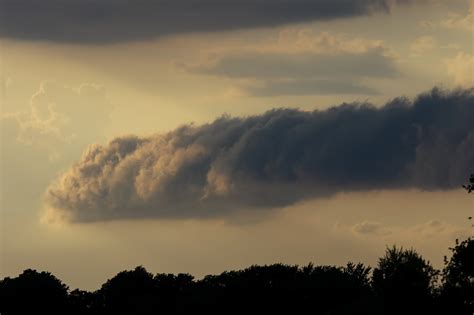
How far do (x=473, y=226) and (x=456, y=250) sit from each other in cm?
747

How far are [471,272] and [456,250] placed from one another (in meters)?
3.58

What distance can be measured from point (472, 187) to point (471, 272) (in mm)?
14403

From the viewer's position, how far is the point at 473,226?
191 m

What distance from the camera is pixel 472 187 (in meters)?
189

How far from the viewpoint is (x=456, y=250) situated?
19762 cm

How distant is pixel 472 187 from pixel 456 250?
38.3 feet

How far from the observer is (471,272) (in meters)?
199

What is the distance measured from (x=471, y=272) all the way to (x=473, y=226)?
9.77 meters
